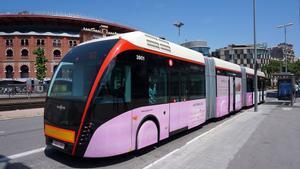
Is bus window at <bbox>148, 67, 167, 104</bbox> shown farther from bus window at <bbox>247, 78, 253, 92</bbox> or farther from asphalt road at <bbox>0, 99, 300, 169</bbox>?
bus window at <bbox>247, 78, 253, 92</bbox>

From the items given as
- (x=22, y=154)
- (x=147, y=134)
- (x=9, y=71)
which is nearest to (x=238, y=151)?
(x=147, y=134)

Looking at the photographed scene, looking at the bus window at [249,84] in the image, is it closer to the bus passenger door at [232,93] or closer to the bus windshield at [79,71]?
the bus passenger door at [232,93]

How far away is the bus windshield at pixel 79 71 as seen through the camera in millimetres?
5832

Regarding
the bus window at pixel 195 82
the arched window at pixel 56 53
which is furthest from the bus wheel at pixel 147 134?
the arched window at pixel 56 53

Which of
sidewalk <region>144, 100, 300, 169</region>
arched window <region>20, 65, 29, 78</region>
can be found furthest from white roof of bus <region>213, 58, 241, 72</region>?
arched window <region>20, 65, 29, 78</region>

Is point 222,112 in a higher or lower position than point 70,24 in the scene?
lower

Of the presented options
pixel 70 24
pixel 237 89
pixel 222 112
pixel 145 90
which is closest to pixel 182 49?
pixel 145 90

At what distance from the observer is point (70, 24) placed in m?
73.1

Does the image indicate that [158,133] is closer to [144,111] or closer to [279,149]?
[144,111]

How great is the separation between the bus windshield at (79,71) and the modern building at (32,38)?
59.5 m

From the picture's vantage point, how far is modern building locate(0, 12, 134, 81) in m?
66.0

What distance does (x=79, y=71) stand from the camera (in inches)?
242

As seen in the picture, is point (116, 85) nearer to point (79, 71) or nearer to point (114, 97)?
point (114, 97)

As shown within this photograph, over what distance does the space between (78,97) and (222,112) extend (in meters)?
9.62
